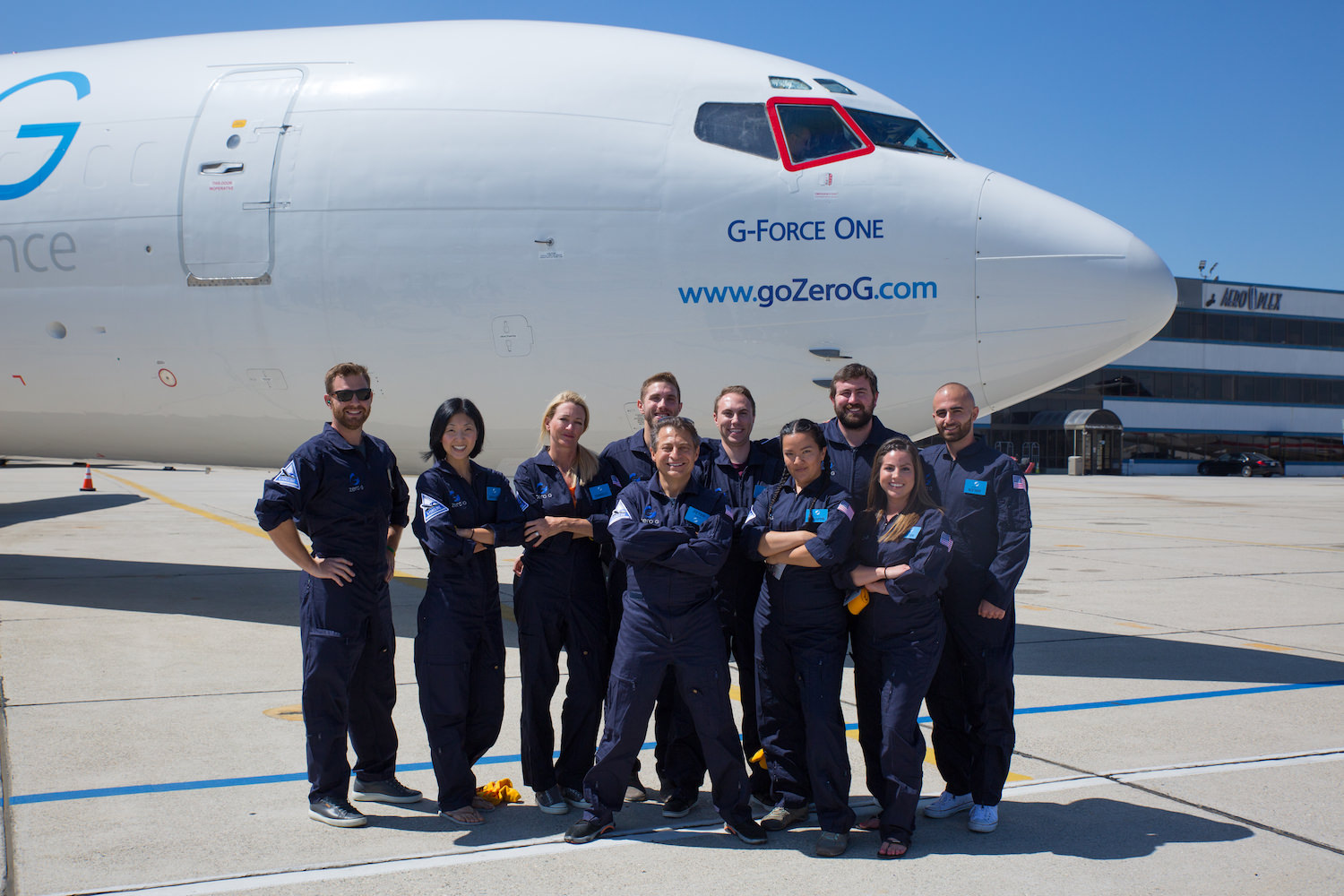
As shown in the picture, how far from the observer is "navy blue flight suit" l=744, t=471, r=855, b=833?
175 inches

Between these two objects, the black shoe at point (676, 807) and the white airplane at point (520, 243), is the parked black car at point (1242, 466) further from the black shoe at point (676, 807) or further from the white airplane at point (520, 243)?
the black shoe at point (676, 807)

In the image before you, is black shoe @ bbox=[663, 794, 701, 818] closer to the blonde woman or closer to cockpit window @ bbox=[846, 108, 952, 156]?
the blonde woman

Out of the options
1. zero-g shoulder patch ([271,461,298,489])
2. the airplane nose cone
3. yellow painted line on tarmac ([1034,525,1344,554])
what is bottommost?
yellow painted line on tarmac ([1034,525,1344,554])

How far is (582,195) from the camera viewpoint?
7.54 meters

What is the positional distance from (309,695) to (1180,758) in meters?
4.51

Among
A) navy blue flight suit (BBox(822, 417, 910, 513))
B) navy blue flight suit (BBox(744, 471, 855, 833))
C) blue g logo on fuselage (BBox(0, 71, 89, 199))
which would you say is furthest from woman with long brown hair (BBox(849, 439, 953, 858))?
blue g logo on fuselage (BBox(0, 71, 89, 199))

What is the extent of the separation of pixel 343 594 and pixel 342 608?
0.07 m

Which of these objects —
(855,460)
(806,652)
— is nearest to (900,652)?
(806,652)

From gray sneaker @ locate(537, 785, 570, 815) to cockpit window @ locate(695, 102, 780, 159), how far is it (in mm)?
4775

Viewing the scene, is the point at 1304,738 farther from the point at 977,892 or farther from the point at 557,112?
the point at 557,112

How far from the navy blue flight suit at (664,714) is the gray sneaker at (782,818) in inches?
15.4

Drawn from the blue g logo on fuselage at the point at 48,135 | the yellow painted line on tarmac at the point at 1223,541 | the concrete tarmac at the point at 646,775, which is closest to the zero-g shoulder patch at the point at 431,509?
the concrete tarmac at the point at 646,775

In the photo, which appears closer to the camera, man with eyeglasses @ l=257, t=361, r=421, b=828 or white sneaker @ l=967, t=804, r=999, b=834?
white sneaker @ l=967, t=804, r=999, b=834

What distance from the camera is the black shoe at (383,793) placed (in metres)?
4.92
